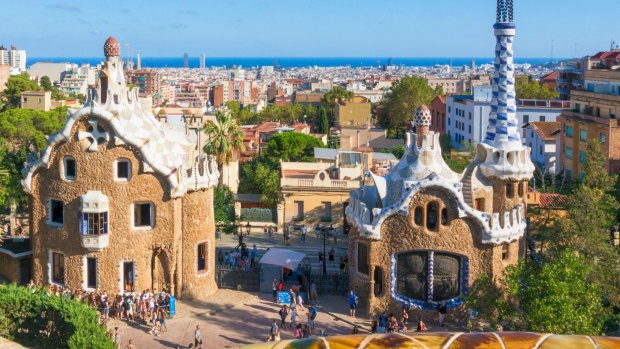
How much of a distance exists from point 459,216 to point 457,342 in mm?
20273

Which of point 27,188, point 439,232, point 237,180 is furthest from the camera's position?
point 237,180

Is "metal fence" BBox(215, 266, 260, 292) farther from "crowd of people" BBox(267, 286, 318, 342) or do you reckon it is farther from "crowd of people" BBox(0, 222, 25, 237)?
"crowd of people" BBox(0, 222, 25, 237)

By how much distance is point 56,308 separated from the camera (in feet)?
102

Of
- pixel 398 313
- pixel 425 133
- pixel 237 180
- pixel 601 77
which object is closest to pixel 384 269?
pixel 398 313

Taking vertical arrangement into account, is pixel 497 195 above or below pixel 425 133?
below

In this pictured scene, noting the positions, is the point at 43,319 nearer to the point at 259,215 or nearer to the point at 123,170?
the point at 123,170

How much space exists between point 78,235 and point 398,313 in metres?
14.5

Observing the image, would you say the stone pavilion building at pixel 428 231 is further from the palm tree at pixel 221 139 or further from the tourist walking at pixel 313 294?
the palm tree at pixel 221 139

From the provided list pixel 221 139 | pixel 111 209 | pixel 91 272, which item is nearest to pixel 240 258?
pixel 91 272

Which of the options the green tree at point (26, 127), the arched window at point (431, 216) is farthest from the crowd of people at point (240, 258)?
the green tree at point (26, 127)

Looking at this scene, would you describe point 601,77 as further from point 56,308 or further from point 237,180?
point 56,308

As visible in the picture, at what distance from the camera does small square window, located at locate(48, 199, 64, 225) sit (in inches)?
1518

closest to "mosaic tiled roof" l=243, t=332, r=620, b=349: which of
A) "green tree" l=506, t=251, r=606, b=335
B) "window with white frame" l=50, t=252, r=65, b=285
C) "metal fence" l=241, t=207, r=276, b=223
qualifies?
"green tree" l=506, t=251, r=606, b=335

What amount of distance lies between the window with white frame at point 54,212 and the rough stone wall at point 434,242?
14.0m
